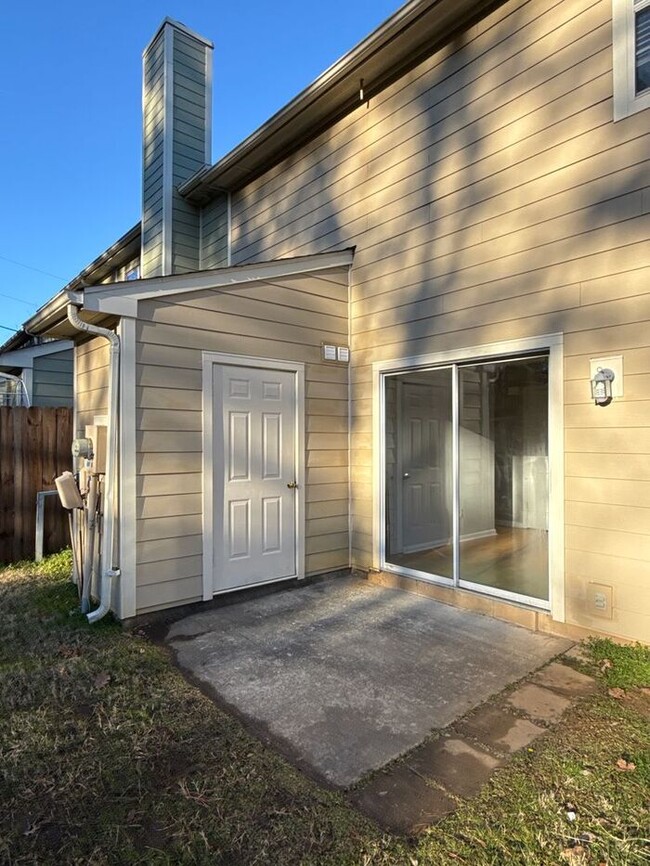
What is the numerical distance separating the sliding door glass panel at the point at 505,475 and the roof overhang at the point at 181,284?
6.02 ft

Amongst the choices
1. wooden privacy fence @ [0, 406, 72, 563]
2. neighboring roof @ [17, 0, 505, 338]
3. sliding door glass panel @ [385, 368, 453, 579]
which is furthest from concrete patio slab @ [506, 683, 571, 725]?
wooden privacy fence @ [0, 406, 72, 563]

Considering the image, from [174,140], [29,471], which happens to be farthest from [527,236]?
[174,140]

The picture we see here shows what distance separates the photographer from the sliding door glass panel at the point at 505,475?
386cm

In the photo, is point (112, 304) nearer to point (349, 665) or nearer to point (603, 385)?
point (349, 665)

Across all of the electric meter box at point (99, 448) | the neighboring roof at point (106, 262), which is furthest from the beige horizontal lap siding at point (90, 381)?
the neighboring roof at point (106, 262)

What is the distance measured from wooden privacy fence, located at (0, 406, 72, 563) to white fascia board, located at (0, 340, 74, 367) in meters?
3.85

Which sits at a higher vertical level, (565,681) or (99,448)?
(99,448)

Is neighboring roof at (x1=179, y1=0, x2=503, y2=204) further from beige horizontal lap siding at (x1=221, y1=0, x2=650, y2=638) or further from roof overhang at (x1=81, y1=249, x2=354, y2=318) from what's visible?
roof overhang at (x1=81, y1=249, x2=354, y2=318)

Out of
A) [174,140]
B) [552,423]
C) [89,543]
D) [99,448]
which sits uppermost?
[174,140]

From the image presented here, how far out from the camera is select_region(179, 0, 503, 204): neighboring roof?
13.5 ft

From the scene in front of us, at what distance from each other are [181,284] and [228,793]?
3.38 metres

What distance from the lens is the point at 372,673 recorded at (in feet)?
9.91

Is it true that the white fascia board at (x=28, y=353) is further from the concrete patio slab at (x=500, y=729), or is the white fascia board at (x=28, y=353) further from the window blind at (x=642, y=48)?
the concrete patio slab at (x=500, y=729)

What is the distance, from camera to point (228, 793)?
1.97m
